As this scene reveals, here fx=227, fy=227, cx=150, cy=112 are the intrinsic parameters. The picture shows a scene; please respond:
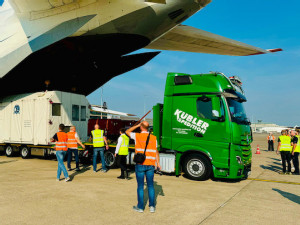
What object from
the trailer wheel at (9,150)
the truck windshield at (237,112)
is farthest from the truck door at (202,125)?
the trailer wheel at (9,150)

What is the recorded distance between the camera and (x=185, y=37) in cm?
2031

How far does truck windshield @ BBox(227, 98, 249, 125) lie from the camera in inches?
288

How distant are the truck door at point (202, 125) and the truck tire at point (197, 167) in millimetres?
334

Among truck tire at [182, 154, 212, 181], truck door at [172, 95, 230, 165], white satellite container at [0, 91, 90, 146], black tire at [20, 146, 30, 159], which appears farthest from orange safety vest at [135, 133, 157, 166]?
black tire at [20, 146, 30, 159]

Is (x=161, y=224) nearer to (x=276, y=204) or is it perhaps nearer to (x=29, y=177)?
(x=276, y=204)

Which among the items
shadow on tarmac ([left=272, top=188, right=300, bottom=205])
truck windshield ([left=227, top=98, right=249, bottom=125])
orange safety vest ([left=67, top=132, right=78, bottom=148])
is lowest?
shadow on tarmac ([left=272, top=188, right=300, bottom=205])

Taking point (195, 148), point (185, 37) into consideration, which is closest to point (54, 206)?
point (195, 148)

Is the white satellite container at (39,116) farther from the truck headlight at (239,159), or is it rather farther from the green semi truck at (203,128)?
the truck headlight at (239,159)

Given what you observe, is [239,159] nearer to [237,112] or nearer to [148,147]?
[237,112]

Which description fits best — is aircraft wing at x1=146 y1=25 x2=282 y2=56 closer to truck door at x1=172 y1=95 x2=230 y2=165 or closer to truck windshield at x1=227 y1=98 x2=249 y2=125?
truck windshield at x1=227 y1=98 x2=249 y2=125

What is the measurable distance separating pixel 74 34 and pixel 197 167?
11.5 metres

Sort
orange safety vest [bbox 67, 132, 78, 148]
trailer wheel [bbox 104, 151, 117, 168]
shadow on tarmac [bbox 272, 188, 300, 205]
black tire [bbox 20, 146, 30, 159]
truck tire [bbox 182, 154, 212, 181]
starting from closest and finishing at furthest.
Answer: shadow on tarmac [bbox 272, 188, 300, 205] → truck tire [bbox 182, 154, 212, 181] → orange safety vest [bbox 67, 132, 78, 148] → trailer wheel [bbox 104, 151, 117, 168] → black tire [bbox 20, 146, 30, 159]

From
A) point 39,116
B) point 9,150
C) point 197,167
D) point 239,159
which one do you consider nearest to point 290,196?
point 239,159

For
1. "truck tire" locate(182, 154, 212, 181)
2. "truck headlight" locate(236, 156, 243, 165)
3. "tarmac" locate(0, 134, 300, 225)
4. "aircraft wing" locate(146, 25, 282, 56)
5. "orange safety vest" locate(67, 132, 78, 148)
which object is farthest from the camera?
"aircraft wing" locate(146, 25, 282, 56)
